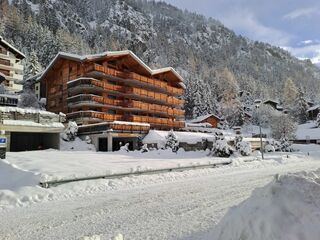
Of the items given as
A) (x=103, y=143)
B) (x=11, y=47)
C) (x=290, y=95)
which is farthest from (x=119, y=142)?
(x=290, y=95)

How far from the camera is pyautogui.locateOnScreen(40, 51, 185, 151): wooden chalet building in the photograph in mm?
45062

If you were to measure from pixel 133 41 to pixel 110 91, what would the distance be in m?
95.5

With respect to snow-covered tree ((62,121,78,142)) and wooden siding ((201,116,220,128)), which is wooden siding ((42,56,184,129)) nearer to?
snow-covered tree ((62,121,78,142))

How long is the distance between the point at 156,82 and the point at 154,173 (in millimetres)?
40081

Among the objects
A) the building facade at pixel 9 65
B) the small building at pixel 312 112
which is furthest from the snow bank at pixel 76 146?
the small building at pixel 312 112

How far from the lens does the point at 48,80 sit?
2202 inches

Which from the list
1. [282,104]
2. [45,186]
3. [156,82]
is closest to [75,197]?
[45,186]

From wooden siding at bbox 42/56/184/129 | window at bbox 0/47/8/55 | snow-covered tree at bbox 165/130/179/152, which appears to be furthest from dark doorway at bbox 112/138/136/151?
window at bbox 0/47/8/55

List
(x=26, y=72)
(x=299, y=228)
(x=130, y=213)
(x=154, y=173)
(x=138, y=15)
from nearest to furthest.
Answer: (x=299, y=228)
(x=130, y=213)
(x=154, y=173)
(x=26, y=72)
(x=138, y=15)

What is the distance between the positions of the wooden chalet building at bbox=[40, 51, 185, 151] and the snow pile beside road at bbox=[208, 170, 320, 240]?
32.2m

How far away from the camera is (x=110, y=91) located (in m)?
48.6

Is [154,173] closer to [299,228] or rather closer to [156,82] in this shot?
[299,228]

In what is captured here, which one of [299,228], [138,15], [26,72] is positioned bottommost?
[299,228]

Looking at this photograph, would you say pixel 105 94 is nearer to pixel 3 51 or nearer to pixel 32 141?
pixel 3 51
